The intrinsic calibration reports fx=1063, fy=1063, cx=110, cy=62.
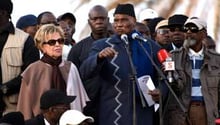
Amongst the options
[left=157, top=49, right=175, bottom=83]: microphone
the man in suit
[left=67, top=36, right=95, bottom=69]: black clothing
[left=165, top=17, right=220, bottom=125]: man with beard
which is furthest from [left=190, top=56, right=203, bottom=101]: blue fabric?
the man in suit

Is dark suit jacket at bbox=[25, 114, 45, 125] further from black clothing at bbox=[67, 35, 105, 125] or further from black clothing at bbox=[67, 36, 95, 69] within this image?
black clothing at bbox=[67, 36, 95, 69]

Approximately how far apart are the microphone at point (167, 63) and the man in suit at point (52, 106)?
0.87 meters

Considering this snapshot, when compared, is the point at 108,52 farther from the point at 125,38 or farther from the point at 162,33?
the point at 162,33

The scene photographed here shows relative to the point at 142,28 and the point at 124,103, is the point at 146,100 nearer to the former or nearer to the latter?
the point at 124,103

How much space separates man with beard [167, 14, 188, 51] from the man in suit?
1.97m

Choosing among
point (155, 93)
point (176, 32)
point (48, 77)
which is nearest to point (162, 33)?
point (176, 32)

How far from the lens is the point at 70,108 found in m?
9.66

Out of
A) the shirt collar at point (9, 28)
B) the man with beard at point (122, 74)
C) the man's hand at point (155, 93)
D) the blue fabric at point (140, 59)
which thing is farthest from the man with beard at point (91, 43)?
the shirt collar at point (9, 28)

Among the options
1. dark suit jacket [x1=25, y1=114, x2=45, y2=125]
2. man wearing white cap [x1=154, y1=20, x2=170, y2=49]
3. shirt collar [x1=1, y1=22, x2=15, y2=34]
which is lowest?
dark suit jacket [x1=25, y1=114, x2=45, y2=125]

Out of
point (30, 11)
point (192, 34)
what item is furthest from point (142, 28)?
point (30, 11)

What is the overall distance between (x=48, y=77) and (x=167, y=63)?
1219 millimetres

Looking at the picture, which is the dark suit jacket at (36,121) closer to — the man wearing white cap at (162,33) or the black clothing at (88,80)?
the black clothing at (88,80)

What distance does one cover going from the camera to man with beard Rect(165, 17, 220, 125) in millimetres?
9945

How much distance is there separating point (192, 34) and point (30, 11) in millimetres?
5238
